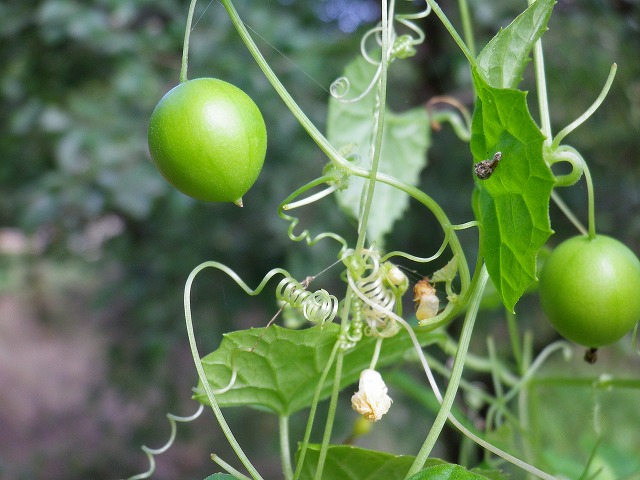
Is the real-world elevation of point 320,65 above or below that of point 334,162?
above

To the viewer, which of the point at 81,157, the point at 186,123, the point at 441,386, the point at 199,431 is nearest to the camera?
the point at 186,123

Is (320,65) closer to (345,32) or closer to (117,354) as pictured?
(345,32)

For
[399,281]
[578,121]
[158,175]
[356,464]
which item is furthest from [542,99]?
[158,175]

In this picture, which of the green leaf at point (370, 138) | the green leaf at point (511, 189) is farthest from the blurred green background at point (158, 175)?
the green leaf at point (511, 189)

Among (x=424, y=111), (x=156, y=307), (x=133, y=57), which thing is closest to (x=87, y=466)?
(x=156, y=307)

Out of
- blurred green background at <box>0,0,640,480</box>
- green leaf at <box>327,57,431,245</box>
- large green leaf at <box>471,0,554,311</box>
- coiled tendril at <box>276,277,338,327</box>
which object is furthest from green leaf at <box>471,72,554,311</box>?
blurred green background at <box>0,0,640,480</box>

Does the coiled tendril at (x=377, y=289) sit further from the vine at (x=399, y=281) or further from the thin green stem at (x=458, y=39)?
the thin green stem at (x=458, y=39)

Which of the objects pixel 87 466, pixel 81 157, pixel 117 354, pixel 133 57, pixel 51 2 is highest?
pixel 51 2

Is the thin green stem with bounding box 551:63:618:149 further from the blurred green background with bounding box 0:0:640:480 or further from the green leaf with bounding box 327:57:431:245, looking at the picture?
the blurred green background with bounding box 0:0:640:480
